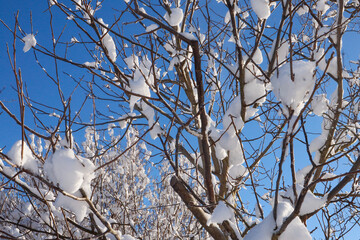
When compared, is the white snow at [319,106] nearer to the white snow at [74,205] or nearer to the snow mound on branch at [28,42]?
the white snow at [74,205]

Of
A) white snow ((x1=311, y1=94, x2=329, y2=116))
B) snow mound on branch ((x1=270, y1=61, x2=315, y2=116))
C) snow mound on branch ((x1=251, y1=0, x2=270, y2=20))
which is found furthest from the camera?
white snow ((x1=311, y1=94, x2=329, y2=116))

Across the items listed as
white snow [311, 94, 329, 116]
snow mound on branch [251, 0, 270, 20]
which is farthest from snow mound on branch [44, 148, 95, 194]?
white snow [311, 94, 329, 116]

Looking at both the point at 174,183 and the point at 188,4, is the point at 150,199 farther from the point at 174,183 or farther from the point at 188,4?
the point at 174,183

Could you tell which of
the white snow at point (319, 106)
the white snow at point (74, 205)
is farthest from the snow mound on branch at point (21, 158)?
the white snow at point (319, 106)

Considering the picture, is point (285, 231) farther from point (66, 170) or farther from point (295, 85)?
point (66, 170)

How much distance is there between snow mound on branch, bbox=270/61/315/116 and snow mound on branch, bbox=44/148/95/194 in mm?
925

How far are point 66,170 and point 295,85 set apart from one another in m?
1.02

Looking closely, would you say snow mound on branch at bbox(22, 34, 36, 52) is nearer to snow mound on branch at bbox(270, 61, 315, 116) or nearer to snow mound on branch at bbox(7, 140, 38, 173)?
snow mound on branch at bbox(7, 140, 38, 173)

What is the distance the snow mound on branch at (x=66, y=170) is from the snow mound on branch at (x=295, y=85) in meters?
0.93

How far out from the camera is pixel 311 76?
1.12m

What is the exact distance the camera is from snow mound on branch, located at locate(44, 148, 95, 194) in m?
1.31

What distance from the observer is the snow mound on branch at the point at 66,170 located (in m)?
1.31

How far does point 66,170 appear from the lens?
4.33 ft

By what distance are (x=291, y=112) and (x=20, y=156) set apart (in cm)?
112
